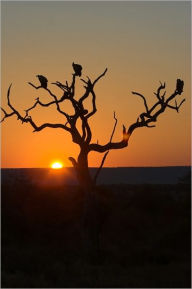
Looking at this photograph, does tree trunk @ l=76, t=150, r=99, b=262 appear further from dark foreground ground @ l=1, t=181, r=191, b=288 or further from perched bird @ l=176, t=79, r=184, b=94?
perched bird @ l=176, t=79, r=184, b=94

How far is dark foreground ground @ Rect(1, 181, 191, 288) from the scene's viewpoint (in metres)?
16.9

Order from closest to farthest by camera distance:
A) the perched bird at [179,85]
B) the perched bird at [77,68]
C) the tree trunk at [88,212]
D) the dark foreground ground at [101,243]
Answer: the dark foreground ground at [101,243], the perched bird at [77,68], the tree trunk at [88,212], the perched bird at [179,85]

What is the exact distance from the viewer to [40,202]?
31.5m

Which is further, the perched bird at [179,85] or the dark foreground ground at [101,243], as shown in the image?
the perched bird at [179,85]

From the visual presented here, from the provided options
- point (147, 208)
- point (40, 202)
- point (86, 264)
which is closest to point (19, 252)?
point (86, 264)

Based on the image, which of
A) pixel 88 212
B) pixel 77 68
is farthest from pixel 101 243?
pixel 77 68

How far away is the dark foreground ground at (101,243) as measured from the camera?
16.9m

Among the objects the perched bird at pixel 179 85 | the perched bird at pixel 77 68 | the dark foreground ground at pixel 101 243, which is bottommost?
the dark foreground ground at pixel 101 243

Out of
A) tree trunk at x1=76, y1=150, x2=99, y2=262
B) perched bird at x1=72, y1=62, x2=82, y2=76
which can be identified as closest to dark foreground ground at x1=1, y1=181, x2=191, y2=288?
tree trunk at x1=76, y1=150, x2=99, y2=262

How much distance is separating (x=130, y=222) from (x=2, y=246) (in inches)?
264

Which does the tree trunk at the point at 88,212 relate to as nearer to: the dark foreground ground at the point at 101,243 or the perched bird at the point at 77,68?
the dark foreground ground at the point at 101,243

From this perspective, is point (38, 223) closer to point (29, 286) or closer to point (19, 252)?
point (19, 252)

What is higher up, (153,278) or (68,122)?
(68,122)

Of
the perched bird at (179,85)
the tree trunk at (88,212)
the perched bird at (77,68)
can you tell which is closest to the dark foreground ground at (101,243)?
the tree trunk at (88,212)
